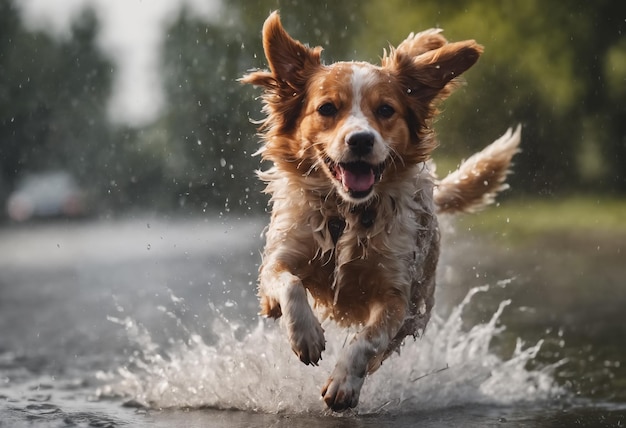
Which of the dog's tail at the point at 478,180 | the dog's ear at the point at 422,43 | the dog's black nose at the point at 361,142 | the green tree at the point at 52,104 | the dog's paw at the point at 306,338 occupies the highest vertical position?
the green tree at the point at 52,104

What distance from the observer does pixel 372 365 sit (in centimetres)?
506

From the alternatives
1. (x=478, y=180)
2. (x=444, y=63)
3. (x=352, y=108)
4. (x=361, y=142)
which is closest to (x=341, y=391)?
(x=361, y=142)

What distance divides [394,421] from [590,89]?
69.2ft

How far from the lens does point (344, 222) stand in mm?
5383

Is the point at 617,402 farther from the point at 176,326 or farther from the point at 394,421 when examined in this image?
the point at 176,326

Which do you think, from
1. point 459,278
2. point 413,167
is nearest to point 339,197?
point 413,167

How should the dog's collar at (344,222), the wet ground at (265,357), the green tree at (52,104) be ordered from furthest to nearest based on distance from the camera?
the green tree at (52,104), the wet ground at (265,357), the dog's collar at (344,222)

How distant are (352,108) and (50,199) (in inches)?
1167

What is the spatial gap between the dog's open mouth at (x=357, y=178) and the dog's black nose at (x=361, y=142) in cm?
14

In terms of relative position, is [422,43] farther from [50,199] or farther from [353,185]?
[50,199]

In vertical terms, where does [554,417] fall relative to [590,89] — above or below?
below

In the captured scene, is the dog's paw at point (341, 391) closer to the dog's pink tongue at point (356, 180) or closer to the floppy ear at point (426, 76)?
the dog's pink tongue at point (356, 180)

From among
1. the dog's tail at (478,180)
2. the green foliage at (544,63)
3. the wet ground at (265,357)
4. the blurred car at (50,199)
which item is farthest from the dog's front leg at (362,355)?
the blurred car at (50,199)

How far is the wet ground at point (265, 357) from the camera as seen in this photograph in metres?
5.66
